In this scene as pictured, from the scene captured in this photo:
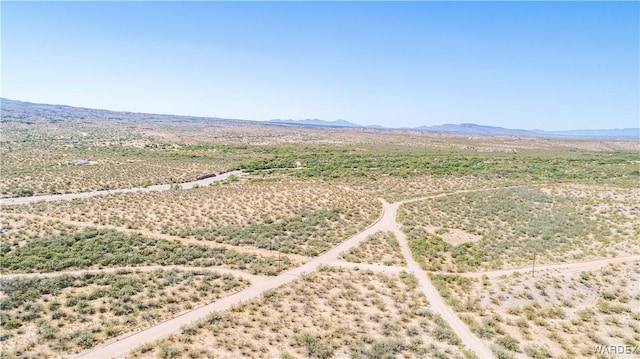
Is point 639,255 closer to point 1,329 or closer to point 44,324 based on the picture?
point 44,324

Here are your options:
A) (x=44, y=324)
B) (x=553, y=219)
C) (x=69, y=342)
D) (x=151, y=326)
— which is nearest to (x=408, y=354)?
(x=151, y=326)

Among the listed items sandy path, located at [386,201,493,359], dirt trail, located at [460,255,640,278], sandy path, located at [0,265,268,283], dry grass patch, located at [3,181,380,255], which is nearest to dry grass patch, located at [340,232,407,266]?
sandy path, located at [386,201,493,359]

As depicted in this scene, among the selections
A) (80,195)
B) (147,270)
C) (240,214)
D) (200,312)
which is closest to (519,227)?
(240,214)

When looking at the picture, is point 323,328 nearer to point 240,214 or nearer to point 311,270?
point 311,270

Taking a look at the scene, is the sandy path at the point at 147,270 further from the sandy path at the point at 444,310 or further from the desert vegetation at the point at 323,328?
the sandy path at the point at 444,310

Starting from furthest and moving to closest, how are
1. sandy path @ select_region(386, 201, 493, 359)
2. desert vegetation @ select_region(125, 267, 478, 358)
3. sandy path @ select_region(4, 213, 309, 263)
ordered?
sandy path @ select_region(4, 213, 309, 263)
sandy path @ select_region(386, 201, 493, 359)
desert vegetation @ select_region(125, 267, 478, 358)

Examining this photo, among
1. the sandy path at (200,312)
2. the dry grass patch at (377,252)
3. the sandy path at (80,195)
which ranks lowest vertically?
the sandy path at (200,312)

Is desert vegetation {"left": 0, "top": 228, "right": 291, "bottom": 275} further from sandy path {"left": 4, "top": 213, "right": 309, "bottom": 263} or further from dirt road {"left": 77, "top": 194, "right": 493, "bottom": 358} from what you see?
dirt road {"left": 77, "top": 194, "right": 493, "bottom": 358}

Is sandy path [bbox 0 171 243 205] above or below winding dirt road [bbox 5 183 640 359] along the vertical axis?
above

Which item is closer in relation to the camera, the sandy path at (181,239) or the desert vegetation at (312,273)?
the desert vegetation at (312,273)

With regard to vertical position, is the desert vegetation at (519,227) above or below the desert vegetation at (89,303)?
above

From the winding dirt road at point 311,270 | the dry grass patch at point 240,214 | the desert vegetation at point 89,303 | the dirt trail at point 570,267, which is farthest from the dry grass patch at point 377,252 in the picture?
the desert vegetation at point 89,303
